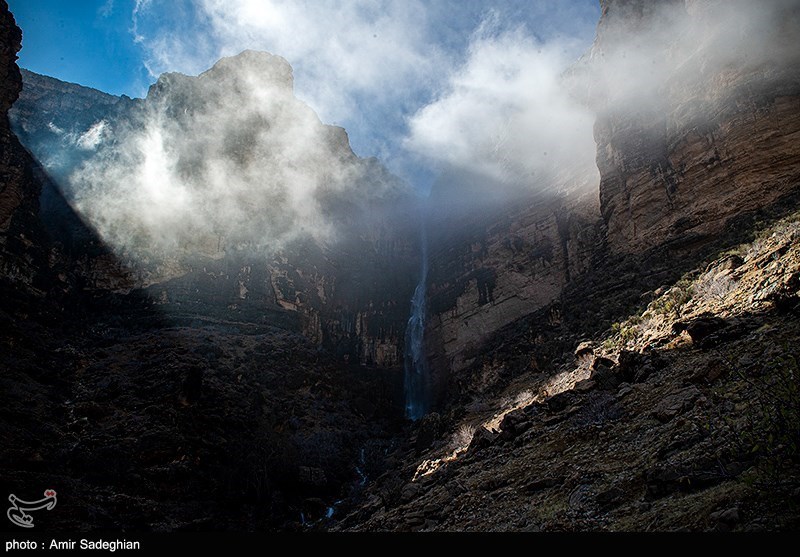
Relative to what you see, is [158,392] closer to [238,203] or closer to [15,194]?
[15,194]

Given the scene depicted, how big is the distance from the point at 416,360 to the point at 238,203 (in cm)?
2442

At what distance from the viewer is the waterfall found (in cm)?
4281

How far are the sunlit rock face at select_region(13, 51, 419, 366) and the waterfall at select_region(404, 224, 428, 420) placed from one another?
1150 mm

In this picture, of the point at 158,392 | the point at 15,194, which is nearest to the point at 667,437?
the point at 158,392

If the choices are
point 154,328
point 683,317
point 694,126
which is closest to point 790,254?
point 683,317

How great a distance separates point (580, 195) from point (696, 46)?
14425mm

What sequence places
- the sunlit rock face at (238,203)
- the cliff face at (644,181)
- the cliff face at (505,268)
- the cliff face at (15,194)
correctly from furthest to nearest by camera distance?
the sunlit rock face at (238,203)
the cliff face at (505,268)
the cliff face at (15,194)
the cliff face at (644,181)

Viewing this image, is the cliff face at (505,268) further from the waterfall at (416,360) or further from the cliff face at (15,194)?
the cliff face at (15,194)

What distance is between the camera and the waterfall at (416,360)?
4281 centimetres

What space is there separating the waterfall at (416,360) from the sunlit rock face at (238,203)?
115 centimetres

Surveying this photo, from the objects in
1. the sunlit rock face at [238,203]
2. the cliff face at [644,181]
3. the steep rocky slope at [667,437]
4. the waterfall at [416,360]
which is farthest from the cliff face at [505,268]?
the steep rocky slope at [667,437]

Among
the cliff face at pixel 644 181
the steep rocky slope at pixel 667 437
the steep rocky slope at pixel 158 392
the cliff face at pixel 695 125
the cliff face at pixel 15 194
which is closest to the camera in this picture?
the steep rocky slope at pixel 667 437

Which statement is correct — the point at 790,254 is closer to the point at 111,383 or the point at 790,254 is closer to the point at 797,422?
the point at 797,422

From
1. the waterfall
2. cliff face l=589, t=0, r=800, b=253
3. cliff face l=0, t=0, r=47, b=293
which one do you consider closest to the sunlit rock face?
the waterfall
